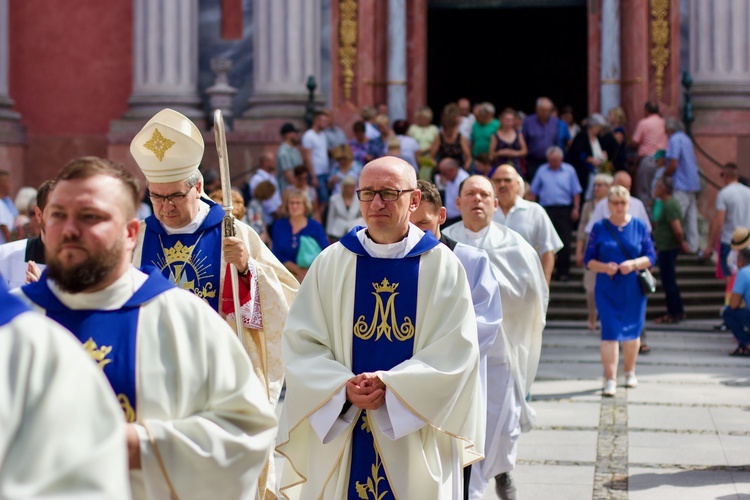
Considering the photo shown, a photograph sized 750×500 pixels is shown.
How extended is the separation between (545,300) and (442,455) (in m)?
2.96

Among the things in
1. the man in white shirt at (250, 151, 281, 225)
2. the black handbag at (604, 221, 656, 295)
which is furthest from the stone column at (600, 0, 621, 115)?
the black handbag at (604, 221, 656, 295)

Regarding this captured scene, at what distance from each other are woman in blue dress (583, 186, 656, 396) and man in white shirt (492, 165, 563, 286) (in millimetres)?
920

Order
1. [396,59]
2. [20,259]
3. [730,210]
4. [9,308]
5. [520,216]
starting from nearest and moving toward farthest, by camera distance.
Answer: [9,308] < [20,259] < [520,216] < [730,210] < [396,59]

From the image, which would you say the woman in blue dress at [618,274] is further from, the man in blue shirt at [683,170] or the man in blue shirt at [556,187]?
the man in blue shirt at [683,170]

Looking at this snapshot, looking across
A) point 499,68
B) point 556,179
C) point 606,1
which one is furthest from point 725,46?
point 499,68

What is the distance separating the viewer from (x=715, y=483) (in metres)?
6.96

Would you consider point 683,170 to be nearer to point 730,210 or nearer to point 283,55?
point 730,210

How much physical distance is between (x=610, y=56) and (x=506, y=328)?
11.6 metres

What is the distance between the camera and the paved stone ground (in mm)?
6949

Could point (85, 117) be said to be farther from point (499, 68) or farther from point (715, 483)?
point (715, 483)

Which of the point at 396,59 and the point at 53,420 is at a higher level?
the point at 396,59

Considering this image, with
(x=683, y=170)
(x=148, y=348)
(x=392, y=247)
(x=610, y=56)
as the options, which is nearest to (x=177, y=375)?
(x=148, y=348)

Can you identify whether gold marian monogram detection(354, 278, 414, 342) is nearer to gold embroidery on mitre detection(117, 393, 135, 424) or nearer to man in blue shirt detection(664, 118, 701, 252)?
gold embroidery on mitre detection(117, 393, 135, 424)

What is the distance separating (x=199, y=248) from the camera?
216 inches
